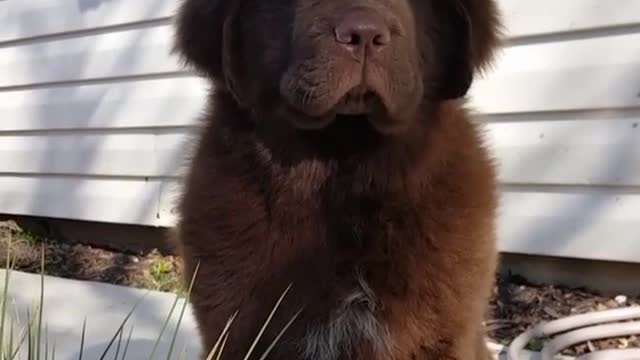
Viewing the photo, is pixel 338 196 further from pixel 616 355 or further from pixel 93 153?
pixel 93 153

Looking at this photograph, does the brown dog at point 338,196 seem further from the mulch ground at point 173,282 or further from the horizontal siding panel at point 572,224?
the horizontal siding panel at point 572,224

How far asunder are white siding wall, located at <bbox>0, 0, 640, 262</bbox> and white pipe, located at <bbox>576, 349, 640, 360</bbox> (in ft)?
2.29

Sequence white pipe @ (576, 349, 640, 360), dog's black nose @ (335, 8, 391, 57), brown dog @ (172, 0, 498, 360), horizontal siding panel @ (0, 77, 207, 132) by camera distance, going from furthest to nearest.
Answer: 1. horizontal siding panel @ (0, 77, 207, 132)
2. white pipe @ (576, 349, 640, 360)
3. brown dog @ (172, 0, 498, 360)
4. dog's black nose @ (335, 8, 391, 57)

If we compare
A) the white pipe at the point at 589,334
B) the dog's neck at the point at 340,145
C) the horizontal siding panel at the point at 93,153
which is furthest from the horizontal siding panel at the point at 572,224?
the horizontal siding panel at the point at 93,153

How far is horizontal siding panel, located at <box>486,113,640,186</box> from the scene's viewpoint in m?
3.44

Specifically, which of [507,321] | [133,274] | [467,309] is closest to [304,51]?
[467,309]

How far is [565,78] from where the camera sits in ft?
11.8

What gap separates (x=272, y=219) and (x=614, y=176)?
1738 millimetres

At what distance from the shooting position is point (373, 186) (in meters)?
2.30

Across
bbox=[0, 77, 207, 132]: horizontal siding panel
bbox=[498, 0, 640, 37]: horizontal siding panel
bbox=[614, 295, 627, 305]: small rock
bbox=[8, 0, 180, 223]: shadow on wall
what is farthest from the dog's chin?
bbox=[8, 0, 180, 223]: shadow on wall

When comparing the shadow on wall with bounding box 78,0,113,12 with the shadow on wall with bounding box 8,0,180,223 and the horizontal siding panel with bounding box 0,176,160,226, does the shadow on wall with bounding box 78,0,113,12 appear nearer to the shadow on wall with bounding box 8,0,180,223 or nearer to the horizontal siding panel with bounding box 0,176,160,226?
the shadow on wall with bounding box 8,0,180,223

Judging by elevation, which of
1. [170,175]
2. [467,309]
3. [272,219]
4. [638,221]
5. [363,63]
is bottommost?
[170,175]

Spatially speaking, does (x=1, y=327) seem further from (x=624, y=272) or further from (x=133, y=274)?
(x=133, y=274)

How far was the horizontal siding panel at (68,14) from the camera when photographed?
16.1ft
